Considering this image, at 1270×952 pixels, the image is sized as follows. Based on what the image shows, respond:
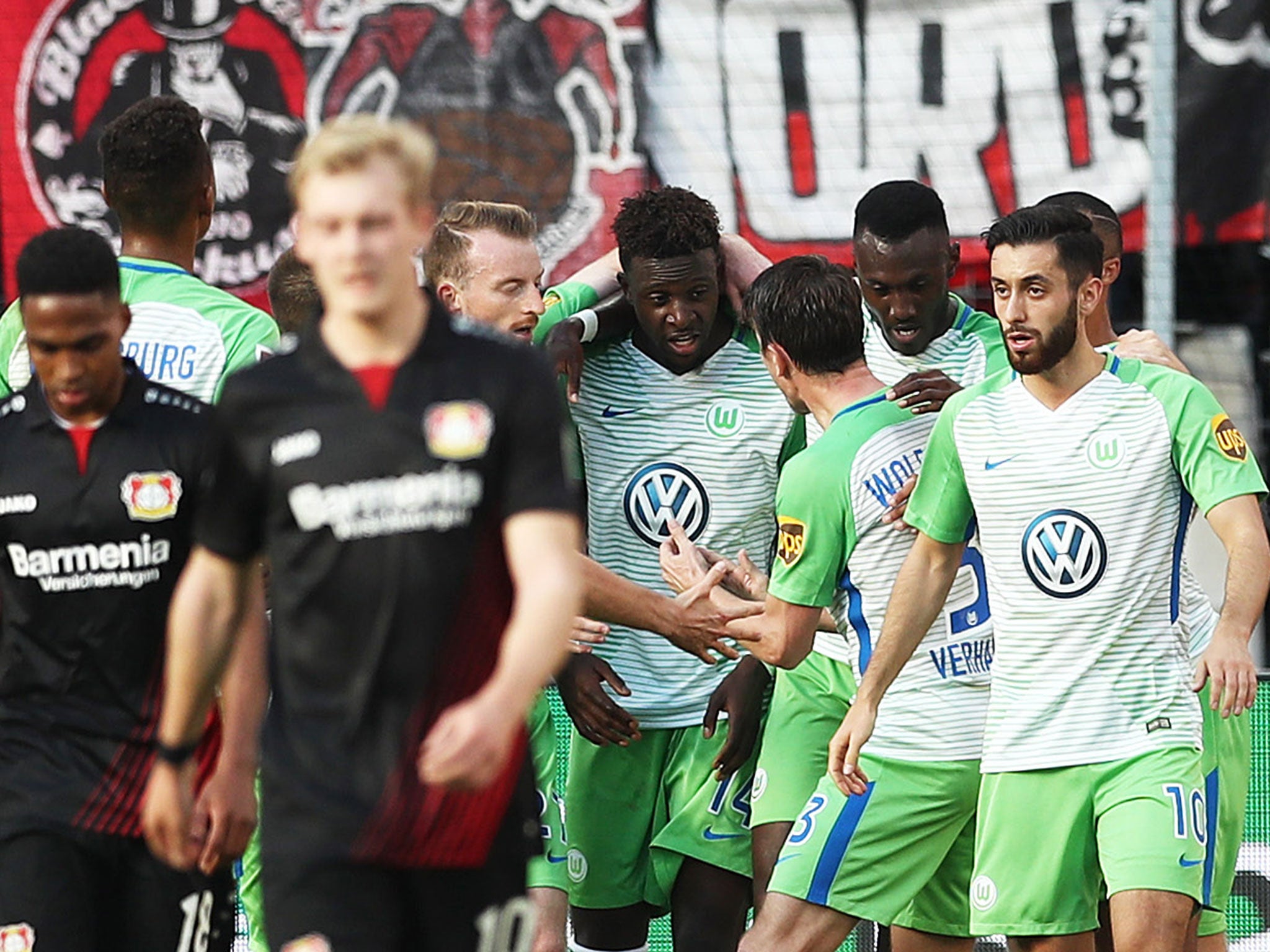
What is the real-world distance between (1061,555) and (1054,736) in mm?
487

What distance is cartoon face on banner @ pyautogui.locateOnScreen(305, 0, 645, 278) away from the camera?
10.6 m

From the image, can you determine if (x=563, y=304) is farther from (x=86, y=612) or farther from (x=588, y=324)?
(x=86, y=612)

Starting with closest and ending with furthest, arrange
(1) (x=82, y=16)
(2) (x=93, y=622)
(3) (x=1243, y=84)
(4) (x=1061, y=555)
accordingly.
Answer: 1. (2) (x=93, y=622)
2. (4) (x=1061, y=555)
3. (3) (x=1243, y=84)
4. (1) (x=82, y=16)

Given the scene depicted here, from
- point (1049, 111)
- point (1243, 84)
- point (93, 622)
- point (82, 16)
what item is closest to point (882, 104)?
point (1049, 111)

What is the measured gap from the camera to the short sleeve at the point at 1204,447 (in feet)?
18.5

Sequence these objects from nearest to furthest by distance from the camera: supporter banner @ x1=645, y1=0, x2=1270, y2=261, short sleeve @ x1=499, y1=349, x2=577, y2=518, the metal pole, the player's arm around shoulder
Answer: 1. short sleeve @ x1=499, y1=349, x2=577, y2=518
2. the player's arm around shoulder
3. the metal pole
4. supporter banner @ x1=645, y1=0, x2=1270, y2=261

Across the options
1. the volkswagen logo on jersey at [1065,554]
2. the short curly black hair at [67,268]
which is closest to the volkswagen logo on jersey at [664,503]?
the volkswagen logo on jersey at [1065,554]

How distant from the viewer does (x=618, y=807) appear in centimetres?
646

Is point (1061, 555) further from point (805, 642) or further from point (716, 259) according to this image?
point (716, 259)

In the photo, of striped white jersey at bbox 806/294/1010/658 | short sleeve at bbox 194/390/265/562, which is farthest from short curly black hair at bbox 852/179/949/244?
short sleeve at bbox 194/390/265/562

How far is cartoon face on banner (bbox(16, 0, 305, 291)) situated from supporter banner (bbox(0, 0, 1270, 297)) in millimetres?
11

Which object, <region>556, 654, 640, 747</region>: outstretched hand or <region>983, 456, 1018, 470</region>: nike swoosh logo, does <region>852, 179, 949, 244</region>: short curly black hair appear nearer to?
<region>983, 456, 1018, 470</region>: nike swoosh logo

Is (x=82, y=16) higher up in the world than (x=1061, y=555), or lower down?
higher up

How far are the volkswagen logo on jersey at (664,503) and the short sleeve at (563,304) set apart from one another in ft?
1.72
